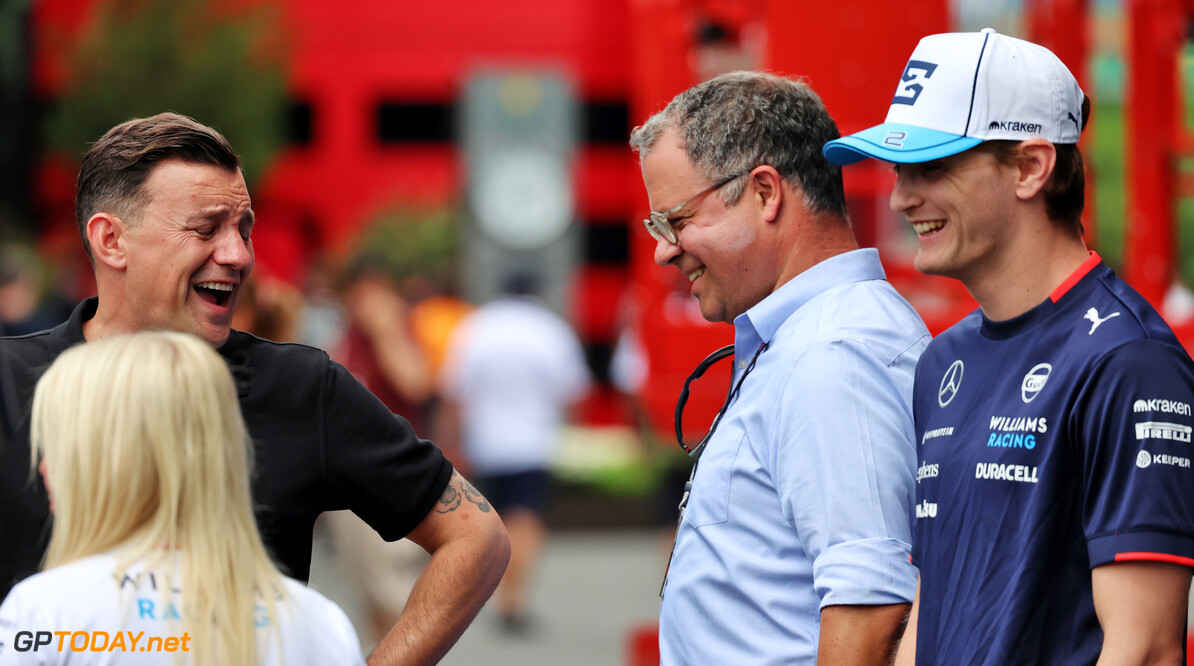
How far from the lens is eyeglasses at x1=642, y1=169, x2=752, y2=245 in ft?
8.34

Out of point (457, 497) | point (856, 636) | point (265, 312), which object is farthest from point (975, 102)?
point (265, 312)

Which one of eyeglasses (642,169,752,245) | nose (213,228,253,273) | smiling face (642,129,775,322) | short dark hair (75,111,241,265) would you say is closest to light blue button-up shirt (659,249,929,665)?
smiling face (642,129,775,322)

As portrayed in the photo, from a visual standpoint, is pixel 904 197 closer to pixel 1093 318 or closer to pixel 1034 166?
pixel 1034 166

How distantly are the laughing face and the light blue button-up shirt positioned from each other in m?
1.01

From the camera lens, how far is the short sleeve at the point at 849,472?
2.20m

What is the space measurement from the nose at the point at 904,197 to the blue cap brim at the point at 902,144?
7 cm

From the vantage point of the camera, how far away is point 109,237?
106 inches

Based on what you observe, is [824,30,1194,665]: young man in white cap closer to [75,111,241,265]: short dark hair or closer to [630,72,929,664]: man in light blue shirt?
[630,72,929,664]: man in light blue shirt

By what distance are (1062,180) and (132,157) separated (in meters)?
1.73

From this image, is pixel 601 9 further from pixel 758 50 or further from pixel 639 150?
pixel 639 150

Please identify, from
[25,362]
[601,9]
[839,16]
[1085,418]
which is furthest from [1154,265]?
[601,9]

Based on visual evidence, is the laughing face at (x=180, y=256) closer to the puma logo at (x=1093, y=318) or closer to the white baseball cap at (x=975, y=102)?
the white baseball cap at (x=975, y=102)

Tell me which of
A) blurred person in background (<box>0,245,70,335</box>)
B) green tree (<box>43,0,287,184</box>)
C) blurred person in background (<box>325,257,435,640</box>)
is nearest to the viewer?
blurred person in background (<box>325,257,435,640</box>)

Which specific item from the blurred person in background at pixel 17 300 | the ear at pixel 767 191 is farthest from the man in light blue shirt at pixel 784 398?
the blurred person in background at pixel 17 300
